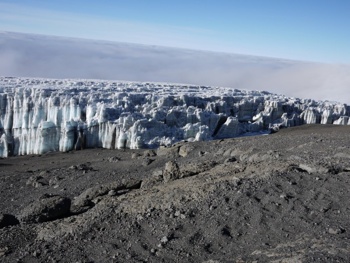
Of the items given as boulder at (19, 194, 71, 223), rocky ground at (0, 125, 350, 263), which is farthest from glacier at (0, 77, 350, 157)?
boulder at (19, 194, 71, 223)

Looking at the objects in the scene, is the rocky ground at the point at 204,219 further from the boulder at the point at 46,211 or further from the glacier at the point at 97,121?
the glacier at the point at 97,121

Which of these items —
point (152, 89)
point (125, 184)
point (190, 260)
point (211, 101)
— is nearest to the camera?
point (190, 260)

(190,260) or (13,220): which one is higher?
(190,260)

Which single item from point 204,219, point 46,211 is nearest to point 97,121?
point 46,211

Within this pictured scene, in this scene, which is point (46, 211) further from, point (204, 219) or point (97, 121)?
point (97, 121)

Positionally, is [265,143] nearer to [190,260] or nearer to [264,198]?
[264,198]

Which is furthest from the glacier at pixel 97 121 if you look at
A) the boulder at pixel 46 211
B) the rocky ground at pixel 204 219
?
the boulder at pixel 46 211

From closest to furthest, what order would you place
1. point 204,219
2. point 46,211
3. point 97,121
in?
point 204,219
point 46,211
point 97,121

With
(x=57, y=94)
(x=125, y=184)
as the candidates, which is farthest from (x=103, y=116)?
(x=125, y=184)

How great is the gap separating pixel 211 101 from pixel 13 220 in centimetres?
1911

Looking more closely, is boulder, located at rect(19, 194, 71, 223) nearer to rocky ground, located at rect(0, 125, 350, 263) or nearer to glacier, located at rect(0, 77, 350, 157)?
rocky ground, located at rect(0, 125, 350, 263)

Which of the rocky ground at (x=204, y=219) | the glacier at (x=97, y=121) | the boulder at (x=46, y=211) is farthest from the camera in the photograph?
the glacier at (x=97, y=121)

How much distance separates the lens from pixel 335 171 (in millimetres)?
8852

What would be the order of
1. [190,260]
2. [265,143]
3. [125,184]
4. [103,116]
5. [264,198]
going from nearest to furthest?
1. [190,260]
2. [264,198]
3. [125,184]
4. [265,143]
5. [103,116]
